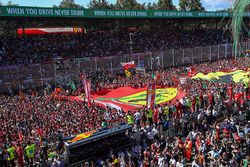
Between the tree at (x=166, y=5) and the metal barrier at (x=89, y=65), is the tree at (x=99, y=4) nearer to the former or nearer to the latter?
the tree at (x=166, y=5)

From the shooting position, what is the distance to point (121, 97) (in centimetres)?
2658

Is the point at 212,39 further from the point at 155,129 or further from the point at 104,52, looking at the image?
the point at 155,129

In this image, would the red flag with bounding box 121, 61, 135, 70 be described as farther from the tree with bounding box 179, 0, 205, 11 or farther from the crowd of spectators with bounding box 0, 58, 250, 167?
the tree with bounding box 179, 0, 205, 11

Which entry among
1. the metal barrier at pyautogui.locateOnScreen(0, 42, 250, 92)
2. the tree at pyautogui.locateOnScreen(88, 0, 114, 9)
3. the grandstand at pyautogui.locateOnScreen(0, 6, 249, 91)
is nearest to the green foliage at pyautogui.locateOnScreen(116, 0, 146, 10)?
the tree at pyautogui.locateOnScreen(88, 0, 114, 9)

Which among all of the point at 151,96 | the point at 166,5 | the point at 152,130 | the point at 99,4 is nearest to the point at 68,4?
the point at 99,4

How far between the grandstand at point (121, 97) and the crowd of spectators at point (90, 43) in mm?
142

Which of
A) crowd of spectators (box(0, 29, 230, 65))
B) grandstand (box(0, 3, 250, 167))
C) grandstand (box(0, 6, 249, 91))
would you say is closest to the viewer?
grandstand (box(0, 3, 250, 167))

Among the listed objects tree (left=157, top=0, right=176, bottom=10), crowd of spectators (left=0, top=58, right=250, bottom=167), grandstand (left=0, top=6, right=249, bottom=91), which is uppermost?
tree (left=157, top=0, right=176, bottom=10)

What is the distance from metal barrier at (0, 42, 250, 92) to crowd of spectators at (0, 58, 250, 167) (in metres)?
6.37

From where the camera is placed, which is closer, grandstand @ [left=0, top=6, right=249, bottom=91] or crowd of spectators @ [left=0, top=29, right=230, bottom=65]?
grandstand @ [left=0, top=6, right=249, bottom=91]

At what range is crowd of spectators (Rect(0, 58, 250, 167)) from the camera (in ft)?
39.0

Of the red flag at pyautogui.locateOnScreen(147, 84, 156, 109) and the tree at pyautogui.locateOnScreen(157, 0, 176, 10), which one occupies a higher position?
the tree at pyautogui.locateOnScreen(157, 0, 176, 10)

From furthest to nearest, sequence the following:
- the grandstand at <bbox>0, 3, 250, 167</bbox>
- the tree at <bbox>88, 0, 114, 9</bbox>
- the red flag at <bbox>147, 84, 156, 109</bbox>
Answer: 1. the tree at <bbox>88, 0, 114, 9</bbox>
2. the red flag at <bbox>147, 84, 156, 109</bbox>
3. the grandstand at <bbox>0, 3, 250, 167</bbox>

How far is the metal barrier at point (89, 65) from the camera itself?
1151 inches
